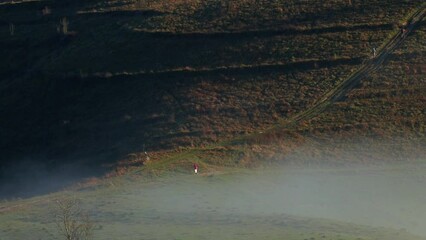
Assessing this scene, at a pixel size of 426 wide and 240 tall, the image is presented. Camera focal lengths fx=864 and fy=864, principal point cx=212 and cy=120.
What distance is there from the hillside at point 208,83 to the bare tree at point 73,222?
13095mm

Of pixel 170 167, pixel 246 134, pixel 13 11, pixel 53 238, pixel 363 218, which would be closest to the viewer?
pixel 53 238

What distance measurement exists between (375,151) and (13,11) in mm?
45479

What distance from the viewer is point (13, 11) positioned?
90.6 m

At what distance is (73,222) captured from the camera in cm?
4203

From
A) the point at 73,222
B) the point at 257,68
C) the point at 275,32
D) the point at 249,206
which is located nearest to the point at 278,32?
the point at 275,32

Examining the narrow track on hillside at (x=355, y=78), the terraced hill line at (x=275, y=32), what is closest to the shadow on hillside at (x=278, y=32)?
the terraced hill line at (x=275, y=32)

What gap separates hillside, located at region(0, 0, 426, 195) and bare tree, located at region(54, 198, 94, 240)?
1309 cm

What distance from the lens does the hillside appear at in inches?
2562

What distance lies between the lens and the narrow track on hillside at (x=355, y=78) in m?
68.4

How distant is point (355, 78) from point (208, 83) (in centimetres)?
1234

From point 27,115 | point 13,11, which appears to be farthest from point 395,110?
point 13,11

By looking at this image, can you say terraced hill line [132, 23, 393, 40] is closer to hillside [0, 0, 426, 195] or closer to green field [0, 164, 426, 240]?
hillside [0, 0, 426, 195]

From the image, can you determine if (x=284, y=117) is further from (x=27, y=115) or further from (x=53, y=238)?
(x=53, y=238)

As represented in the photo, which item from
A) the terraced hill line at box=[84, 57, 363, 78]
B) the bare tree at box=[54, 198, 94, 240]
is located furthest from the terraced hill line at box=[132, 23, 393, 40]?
the bare tree at box=[54, 198, 94, 240]
